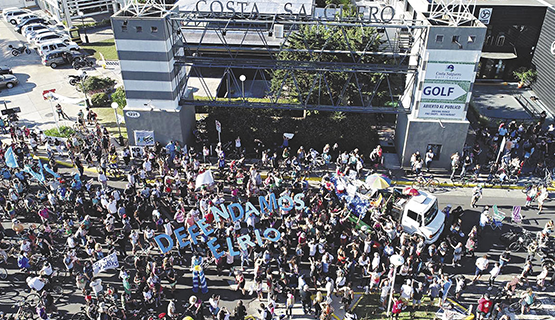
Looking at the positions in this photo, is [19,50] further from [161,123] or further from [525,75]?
[525,75]

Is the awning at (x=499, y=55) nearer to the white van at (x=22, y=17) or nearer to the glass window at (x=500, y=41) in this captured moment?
the glass window at (x=500, y=41)

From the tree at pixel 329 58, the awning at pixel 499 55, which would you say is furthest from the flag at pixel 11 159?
the awning at pixel 499 55

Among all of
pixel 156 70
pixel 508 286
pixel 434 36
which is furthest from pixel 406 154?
pixel 156 70

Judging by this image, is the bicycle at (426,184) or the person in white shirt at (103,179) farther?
the bicycle at (426,184)

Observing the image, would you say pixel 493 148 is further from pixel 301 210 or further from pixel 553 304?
pixel 301 210

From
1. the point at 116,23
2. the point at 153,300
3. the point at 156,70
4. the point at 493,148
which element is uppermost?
the point at 116,23

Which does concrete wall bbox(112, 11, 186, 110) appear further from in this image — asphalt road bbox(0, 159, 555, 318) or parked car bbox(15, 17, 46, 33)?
parked car bbox(15, 17, 46, 33)

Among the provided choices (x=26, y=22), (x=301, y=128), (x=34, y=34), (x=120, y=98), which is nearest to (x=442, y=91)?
(x=301, y=128)
